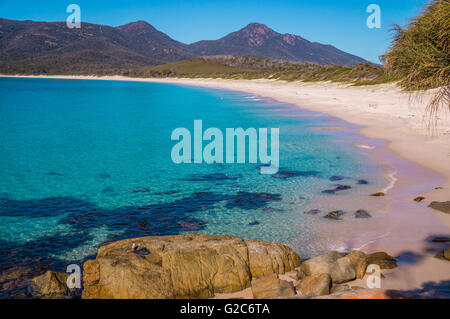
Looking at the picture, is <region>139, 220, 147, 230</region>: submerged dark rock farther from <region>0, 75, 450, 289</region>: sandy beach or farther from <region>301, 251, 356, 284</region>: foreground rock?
<region>0, 75, 450, 289</region>: sandy beach

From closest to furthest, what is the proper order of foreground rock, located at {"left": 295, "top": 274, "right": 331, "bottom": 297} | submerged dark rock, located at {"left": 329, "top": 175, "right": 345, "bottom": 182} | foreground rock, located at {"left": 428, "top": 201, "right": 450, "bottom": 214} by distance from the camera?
foreground rock, located at {"left": 295, "top": 274, "right": 331, "bottom": 297}
foreground rock, located at {"left": 428, "top": 201, "right": 450, "bottom": 214}
submerged dark rock, located at {"left": 329, "top": 175, "right": 345, "bottom": 182}

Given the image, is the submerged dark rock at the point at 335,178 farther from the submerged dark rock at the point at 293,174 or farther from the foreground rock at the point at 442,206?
the foreground rock at the point at 442,206

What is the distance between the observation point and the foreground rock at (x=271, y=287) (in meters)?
7.33

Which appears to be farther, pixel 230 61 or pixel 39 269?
pixel 230 61

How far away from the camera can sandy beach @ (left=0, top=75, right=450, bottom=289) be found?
324 inches

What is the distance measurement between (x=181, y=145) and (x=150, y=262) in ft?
63.2

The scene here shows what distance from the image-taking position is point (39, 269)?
9.11m

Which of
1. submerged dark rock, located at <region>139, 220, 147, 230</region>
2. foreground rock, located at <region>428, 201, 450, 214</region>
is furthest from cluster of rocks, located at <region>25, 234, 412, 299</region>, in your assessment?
foreground rock, located at <region>428, 201, 450, 214</region>

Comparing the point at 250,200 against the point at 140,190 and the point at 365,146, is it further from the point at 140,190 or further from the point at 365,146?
the point at 365,146

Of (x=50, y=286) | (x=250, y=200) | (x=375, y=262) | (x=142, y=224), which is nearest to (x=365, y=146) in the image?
(x=250, y=200)

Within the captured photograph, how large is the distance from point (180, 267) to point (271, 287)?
77.0 inches

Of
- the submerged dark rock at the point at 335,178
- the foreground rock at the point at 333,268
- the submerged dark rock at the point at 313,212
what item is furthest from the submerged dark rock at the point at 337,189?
the foreground rock at the point at 333,268
